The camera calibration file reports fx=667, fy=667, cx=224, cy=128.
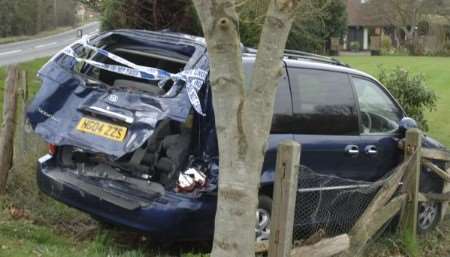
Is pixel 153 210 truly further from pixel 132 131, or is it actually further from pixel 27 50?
pixel 27 50

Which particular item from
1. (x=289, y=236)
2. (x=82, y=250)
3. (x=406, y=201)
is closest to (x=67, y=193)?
(x=82, y=250)

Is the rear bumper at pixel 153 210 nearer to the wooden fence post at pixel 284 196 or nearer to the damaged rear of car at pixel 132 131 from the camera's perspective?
the damaged rear of car at pixel 132 131

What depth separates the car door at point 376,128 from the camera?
6.39m

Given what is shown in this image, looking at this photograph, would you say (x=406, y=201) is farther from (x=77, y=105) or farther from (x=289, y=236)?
(x=77, y=105)

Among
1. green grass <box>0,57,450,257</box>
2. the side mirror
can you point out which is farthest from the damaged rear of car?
the side mirror

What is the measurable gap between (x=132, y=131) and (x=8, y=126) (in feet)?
6.85

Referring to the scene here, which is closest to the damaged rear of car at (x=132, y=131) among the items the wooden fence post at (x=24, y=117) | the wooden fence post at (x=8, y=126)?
the wooden fence post at (x=8, y=126)

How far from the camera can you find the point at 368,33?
74.6m

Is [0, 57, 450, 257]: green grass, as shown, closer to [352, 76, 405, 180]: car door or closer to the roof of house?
[352, 76, 405, 180]: car door

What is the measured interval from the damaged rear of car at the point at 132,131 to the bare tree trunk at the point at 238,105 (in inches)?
53.8

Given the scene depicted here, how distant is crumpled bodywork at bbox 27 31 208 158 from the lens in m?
5.09

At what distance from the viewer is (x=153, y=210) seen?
5.02 m

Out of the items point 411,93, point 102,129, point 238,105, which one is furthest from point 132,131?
point 411,93

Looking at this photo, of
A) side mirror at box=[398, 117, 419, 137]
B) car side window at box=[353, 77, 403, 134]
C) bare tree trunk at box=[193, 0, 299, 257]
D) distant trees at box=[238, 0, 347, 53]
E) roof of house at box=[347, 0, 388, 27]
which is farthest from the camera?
roof of house at box=[347, 0, 388, 27]
